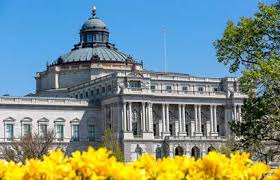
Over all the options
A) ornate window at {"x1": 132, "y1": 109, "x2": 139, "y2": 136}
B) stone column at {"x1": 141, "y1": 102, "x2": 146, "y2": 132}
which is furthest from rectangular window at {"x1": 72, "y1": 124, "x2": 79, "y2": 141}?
stone column at {"x1": 141, "y1": 102, "x2": 146, "y2": 132}

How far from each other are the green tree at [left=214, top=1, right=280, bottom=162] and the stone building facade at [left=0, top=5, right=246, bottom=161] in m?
75.6

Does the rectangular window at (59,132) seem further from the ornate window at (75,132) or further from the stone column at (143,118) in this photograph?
the stone column at (143,118)

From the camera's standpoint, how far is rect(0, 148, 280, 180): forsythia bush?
30.9ft

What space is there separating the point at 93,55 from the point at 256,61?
99.1 metres

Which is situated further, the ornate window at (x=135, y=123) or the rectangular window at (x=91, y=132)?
Result: the rectangular window at (x=91, y=132)

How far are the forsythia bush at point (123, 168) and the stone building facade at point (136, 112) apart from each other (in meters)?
106

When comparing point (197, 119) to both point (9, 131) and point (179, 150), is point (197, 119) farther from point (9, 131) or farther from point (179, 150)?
point (9, 131)

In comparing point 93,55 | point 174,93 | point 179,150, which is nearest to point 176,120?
point 174,93

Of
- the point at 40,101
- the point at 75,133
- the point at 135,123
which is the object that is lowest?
the point at 75,133

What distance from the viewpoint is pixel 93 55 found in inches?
5497

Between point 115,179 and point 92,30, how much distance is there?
140734 mm

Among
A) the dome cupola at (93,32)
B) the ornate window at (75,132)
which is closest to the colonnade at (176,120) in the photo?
the ornate window at (75,132)

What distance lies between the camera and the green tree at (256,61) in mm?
40250

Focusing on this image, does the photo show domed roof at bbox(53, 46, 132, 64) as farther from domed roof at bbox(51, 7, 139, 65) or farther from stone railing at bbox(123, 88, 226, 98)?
stone railing at bbox(123, 88, 226, 98)
